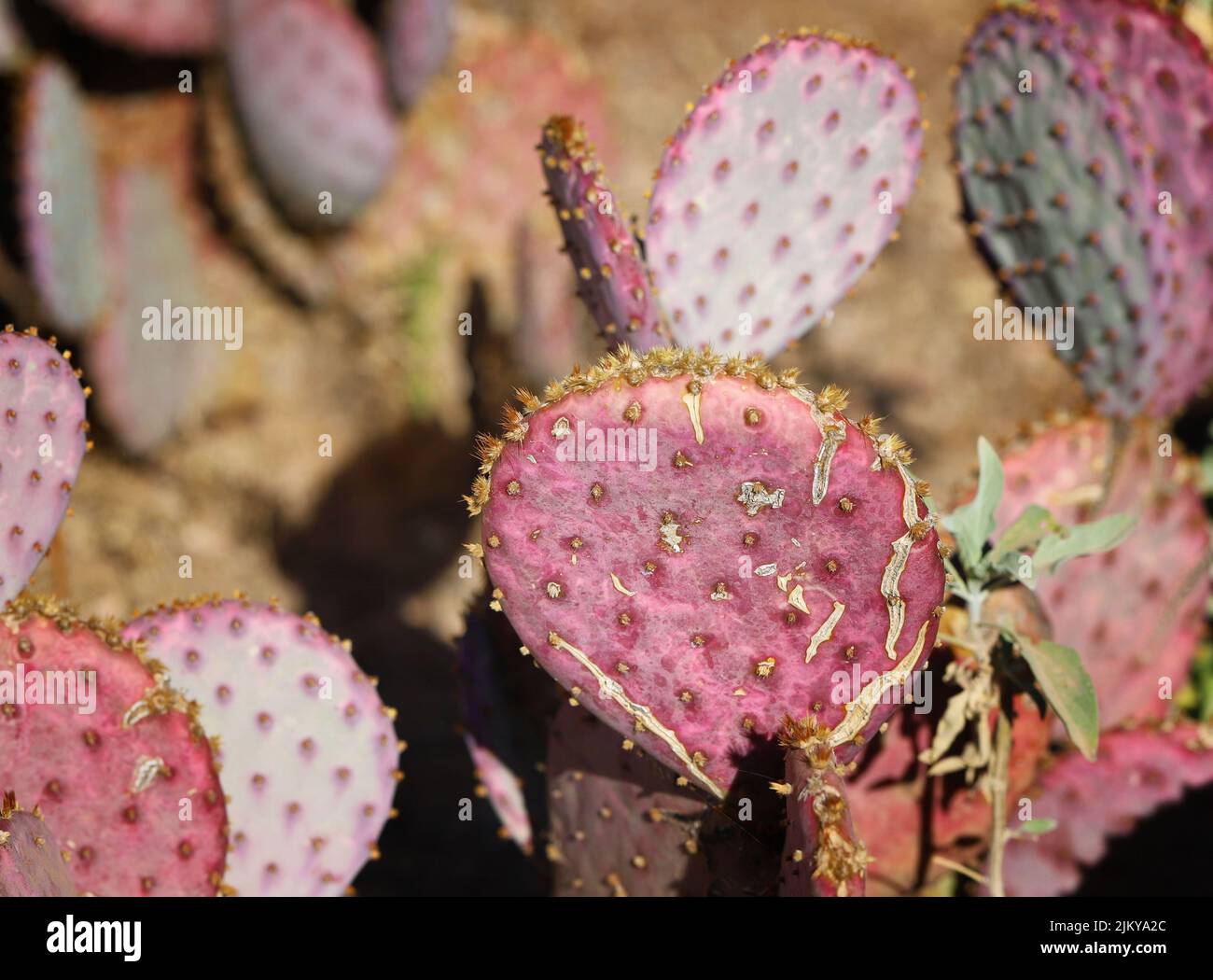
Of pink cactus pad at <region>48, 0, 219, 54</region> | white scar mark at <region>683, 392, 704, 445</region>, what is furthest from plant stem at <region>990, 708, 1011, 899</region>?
pink cactus pad at <region>48, 0, 219, 54</region>

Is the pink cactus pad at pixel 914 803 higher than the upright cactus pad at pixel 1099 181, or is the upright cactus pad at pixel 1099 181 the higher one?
the upright cactus pad at pixel 1099 181

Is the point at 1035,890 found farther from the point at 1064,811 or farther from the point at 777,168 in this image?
the point at 777,168

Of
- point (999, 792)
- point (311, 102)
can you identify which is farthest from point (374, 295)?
point (999, 792)

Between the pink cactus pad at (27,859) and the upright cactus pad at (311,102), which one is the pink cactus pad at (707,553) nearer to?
the pink cactus pad at (27,859)

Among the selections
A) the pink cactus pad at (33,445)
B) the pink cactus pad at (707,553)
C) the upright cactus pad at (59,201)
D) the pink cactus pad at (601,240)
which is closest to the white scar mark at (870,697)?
the pink cactus pad at (707,553)

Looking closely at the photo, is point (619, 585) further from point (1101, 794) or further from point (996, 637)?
point (1101, 794)
